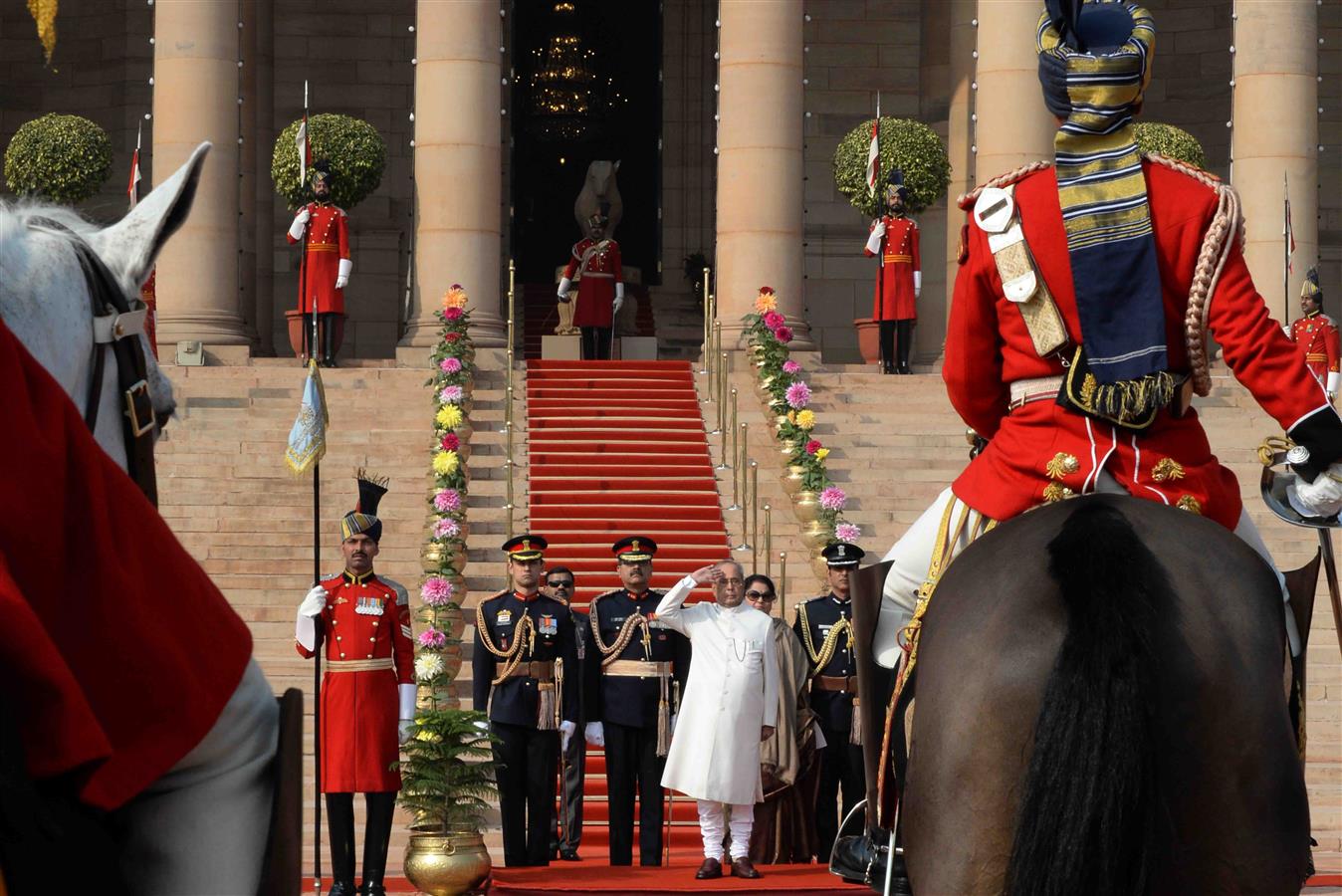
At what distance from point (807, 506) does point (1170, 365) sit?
14333 millimetres

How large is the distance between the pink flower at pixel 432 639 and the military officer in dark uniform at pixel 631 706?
1.47 metres

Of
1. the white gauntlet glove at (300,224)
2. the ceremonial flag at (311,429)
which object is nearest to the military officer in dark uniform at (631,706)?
the ceremonial flag at (311,429)

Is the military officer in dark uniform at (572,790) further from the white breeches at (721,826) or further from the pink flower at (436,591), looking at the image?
the pink flower at (436,591)

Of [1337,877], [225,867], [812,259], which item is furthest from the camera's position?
[812,259]

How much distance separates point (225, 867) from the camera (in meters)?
2.84

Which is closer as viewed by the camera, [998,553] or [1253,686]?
[1253,686]

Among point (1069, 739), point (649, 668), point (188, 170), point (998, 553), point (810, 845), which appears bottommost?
point (810, 845)

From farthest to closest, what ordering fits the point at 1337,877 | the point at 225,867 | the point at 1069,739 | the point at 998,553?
the point at 1337,877 < the point at 998,553 < the point at 1069,739 < the point at 225,867

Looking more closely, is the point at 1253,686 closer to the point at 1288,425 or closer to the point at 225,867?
the point at 1288,425

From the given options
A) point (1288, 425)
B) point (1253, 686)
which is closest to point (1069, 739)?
point (1253, 686)

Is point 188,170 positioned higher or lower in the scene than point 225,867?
higher

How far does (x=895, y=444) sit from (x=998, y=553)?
18017 millimetres

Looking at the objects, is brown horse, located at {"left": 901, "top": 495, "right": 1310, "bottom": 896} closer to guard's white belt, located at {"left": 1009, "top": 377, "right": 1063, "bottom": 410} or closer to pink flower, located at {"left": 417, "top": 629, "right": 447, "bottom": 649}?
guard's white belt, located at {"left": 1009, "top": 377, "right": 1063, "bottom": 410}

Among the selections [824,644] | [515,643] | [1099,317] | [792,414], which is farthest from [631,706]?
[1099,317]
